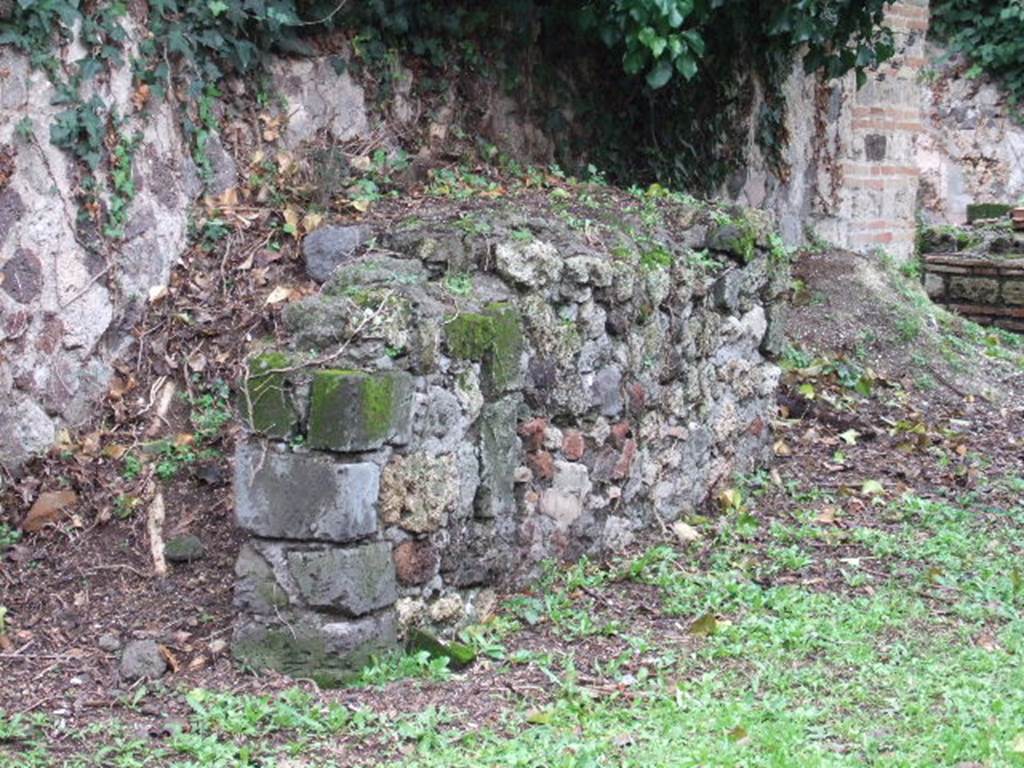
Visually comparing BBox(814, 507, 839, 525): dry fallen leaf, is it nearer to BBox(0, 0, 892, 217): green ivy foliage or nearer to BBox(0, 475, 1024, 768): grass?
BBox(0, 475, 1024, 768): grass

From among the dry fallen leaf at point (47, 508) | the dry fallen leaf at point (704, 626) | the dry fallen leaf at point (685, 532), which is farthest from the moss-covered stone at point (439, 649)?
the dry fallen leaf at point (685, 532)

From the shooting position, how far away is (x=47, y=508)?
16.0 ft

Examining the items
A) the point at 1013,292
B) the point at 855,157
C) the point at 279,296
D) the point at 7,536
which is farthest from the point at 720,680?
the point at 1013,292

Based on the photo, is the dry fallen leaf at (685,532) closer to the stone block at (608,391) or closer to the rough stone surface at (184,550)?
the stone block at (608,391)

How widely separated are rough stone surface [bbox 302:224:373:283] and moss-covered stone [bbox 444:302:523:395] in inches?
31.6

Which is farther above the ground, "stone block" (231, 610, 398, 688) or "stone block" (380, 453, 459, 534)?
"stone block" (380, 453, 459, 534)

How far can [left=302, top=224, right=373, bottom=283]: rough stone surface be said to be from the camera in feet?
18.0

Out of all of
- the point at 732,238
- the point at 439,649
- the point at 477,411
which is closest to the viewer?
the point at 439,649

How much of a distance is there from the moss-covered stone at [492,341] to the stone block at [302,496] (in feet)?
2.14

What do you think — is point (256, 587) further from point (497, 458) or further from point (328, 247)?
point (328, 247)

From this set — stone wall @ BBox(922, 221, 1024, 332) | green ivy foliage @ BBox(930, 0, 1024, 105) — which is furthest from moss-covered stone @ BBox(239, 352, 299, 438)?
green ivy foliage @ BBox(930, 0, 1024, 105)

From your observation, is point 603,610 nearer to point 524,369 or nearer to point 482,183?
point 524,369

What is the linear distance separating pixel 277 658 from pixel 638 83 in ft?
15.1

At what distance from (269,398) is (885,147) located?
7.45 metres
